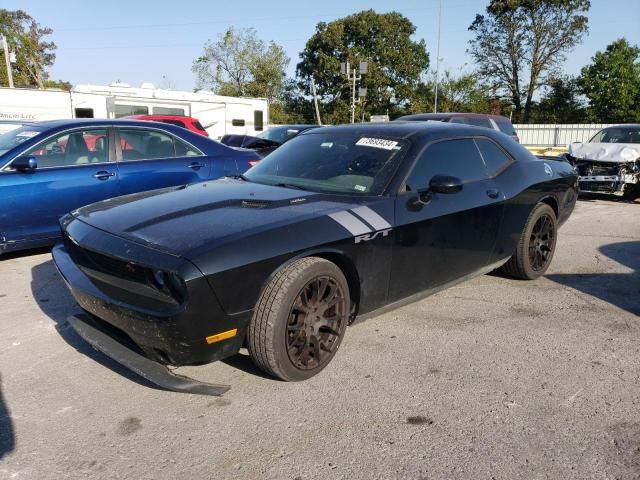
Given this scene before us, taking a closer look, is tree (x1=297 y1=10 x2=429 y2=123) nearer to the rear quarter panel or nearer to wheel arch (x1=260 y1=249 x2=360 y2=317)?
the rear quarter panel

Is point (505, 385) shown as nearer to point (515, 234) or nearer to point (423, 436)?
point (423, 436)

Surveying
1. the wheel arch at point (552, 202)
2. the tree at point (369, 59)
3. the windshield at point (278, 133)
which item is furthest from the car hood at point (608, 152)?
the tree at point (369, 59)

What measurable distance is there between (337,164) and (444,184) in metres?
0.77

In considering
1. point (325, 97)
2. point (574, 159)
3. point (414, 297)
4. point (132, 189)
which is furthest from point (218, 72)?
point (414, 297)

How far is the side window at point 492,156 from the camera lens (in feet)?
14.7

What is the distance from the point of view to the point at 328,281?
123 inches

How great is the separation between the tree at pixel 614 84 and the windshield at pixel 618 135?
1077 inches

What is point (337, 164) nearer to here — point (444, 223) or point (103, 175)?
point (444, 223)

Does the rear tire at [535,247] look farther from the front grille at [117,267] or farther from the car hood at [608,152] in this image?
the car hood at [608,152]

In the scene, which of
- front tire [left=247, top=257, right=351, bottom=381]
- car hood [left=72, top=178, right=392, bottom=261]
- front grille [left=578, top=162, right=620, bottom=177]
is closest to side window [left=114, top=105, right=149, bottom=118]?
front grille [left=578, top=162, right=620, bottom=177]

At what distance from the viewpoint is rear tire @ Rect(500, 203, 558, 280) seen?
4836mm

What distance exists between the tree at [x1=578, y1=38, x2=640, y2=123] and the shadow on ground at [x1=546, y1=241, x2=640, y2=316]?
34684 millimetres

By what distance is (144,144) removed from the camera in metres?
6.26

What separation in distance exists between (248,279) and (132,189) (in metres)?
3.71
